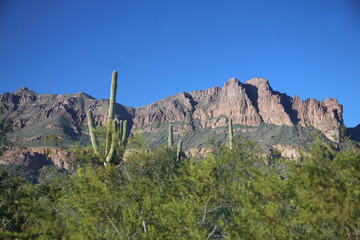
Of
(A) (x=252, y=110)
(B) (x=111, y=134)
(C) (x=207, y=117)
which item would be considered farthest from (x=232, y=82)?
(B) (x=111, y=134)

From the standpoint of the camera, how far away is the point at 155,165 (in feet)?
81.3

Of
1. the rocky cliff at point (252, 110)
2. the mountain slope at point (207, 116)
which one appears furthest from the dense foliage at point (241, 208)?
the rocky cliff at point (252, 110)

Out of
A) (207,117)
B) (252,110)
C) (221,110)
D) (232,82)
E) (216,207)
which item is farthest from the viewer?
(232,82)

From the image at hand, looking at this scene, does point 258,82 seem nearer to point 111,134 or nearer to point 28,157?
point 28,157

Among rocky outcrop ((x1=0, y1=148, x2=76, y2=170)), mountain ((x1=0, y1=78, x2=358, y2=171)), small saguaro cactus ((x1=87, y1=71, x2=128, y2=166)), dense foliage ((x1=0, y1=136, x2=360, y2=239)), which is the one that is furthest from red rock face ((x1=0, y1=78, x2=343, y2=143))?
dense foliage ((x1=0, y1=136, x2=360, y2=239))

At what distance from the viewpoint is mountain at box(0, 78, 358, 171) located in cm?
13388

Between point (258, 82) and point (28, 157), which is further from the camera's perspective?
point (258, 82)

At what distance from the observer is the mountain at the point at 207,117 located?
5271 inches

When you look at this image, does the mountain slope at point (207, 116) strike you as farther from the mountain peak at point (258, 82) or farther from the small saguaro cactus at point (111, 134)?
the small saguaro cactus at point (111, 134)

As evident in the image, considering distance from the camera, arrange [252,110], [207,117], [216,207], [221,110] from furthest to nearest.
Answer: [221,110]
[207,117]
[252,110]
[216,207]

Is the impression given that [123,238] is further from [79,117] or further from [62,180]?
[79,117]

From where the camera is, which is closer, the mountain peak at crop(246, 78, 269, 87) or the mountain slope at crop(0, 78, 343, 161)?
the mountain slope at crop(0, 78, 343, 161)

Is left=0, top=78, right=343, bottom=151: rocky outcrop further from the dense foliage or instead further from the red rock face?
the dense foliage

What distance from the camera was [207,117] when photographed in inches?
7008
